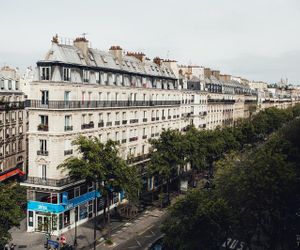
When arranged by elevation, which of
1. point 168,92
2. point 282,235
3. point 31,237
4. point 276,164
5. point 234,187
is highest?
point 168,92

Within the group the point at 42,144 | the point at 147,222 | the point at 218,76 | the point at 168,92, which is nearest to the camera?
the point at 42,144

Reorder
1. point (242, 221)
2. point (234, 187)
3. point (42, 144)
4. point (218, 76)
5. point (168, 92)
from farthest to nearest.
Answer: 1. point (218, 76)
2. point (168, 92)
3. point (42, 144)
4. point (234, 187)
5. point (242, 221)

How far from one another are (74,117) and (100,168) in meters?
6.77

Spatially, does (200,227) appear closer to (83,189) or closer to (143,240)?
(143,240)

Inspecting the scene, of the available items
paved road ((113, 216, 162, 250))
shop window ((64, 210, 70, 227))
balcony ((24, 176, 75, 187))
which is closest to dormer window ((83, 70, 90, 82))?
balcony ((24, 176, 75, 187))

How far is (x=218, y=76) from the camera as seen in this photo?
4129 inches

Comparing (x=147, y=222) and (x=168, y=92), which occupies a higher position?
(x=168, y=92)

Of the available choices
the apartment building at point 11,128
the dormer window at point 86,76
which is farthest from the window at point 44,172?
the apartment building at point 11,128

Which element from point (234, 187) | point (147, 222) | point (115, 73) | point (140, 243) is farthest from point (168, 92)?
point (234, 187)

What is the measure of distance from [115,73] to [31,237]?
22.7 metres

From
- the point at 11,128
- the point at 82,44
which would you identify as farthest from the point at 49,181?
the point at 11,128

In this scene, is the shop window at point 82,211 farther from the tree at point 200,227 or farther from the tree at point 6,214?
the tree at point 200,227

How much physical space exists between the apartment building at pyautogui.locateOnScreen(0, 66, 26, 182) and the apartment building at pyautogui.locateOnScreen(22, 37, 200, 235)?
13.3m

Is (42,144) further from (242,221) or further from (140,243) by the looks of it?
(242,221)
